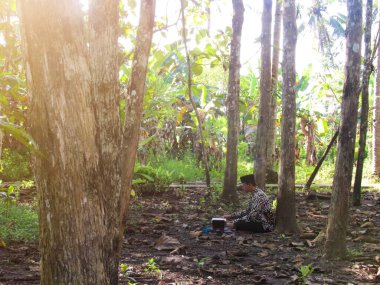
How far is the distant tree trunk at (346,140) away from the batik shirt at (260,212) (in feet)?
7.45

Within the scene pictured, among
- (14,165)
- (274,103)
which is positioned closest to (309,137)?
(274,103)

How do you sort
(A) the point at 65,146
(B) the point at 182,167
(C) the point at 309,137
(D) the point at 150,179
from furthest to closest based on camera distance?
(C) the point at 309,137 → (B) the point at 182,167 → (D) the point at 150,179 → (A) the point at 65,146

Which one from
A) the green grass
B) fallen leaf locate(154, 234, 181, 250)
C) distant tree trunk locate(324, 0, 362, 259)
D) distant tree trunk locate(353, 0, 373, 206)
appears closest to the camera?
distant tree trunk locate(324, 0, 362, 259)

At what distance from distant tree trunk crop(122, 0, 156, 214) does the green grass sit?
2.79 meters

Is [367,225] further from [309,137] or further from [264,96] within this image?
[309,137]

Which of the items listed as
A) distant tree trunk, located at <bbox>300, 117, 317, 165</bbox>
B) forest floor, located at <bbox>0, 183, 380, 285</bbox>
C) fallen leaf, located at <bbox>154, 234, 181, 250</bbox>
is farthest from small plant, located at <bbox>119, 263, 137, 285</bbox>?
distant tree trunk, located at <bbox>300, 117, 317, 165</bbox>

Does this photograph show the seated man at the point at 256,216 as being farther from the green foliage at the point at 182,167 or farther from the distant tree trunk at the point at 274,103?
the distant tree trunk at the point at 274,103

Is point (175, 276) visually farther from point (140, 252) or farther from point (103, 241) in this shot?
point (103, 241)

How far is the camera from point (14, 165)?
41.8 feet

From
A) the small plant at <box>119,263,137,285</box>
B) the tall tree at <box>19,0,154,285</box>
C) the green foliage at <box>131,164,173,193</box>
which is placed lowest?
the small plant at <box>119,263,137,285</box>

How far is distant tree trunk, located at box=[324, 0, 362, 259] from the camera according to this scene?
18.6ft

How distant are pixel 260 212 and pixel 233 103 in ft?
10.4

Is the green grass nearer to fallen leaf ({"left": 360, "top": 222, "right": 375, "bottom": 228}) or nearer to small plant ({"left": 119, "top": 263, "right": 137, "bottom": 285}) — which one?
small plant ({"left": 119, "top": 263, "right": 137, "bottom": 285})

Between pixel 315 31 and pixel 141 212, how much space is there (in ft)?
73.4
